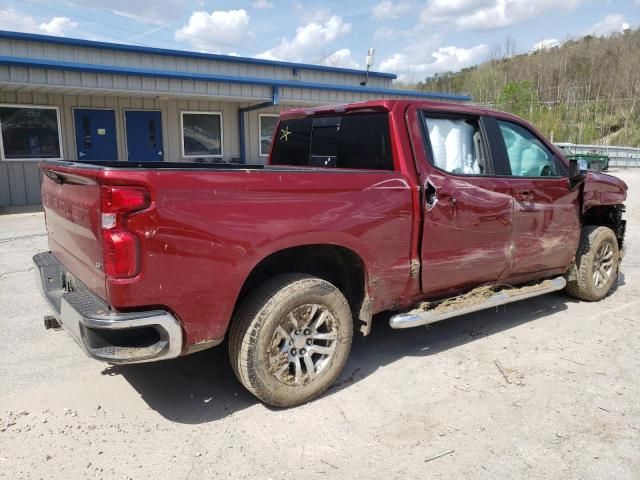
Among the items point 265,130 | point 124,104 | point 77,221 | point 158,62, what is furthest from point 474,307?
point 158,62

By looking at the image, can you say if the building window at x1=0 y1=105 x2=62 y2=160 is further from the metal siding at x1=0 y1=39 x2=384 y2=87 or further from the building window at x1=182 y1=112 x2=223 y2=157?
the building window at x1=182 y1=112 x2=223 y2=157

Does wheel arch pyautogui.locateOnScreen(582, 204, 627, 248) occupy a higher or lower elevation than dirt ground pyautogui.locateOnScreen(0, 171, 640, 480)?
→ higher

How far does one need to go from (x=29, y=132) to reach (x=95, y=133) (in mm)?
1532

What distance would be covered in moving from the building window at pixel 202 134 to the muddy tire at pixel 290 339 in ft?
42.6

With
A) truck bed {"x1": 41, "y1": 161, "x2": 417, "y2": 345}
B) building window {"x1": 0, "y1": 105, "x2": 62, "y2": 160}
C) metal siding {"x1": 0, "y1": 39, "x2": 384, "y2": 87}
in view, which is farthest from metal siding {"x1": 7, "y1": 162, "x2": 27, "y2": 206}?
truck bed {"x1": 41, "y1": 161, "x2": 417, "y2": 345}

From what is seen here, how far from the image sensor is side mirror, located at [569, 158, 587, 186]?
194 inches

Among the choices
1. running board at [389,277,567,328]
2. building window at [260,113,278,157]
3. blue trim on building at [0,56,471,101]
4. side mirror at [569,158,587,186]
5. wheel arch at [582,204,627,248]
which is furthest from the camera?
building window at [260,113,278,157]

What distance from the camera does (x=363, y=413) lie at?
3311 mm

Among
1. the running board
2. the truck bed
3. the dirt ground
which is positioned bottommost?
the dirt ground

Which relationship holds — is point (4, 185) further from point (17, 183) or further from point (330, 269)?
point (330, 269)

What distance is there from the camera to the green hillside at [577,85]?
47103mm

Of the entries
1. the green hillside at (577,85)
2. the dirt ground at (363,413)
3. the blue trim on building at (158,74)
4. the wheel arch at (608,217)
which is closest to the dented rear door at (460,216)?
the dirt ground at (363,413)

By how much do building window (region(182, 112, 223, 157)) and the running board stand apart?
41.1 feet

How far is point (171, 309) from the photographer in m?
2.81
